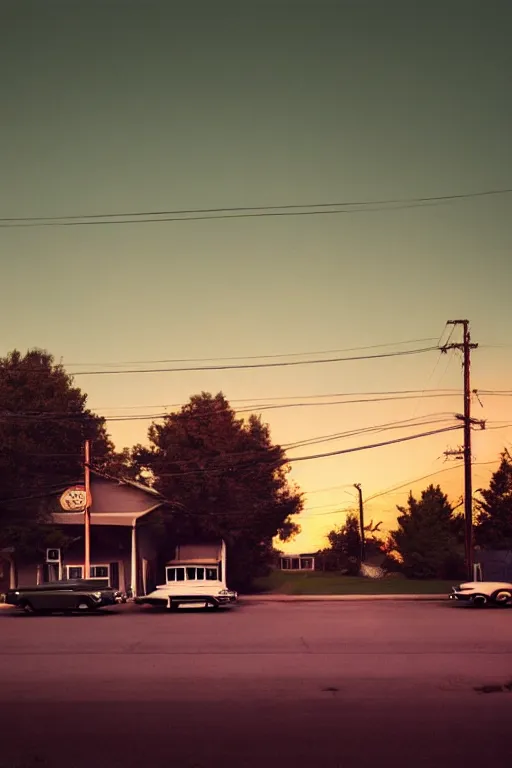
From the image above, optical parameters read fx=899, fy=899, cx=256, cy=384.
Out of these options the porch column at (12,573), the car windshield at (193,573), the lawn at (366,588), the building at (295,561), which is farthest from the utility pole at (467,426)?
the building at (295,561)

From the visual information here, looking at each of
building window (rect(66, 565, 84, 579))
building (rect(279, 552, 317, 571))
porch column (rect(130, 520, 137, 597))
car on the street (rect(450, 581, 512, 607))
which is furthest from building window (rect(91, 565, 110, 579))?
building (rect(279, 552, 317, 571))

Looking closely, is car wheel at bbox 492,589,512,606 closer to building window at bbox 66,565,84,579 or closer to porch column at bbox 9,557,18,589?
building window at bbox 66,565,84,579

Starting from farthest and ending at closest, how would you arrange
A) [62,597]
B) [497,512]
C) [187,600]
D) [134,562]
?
1. [497,512]
2. [134,562]
3. [187,600]
4. [62,597]

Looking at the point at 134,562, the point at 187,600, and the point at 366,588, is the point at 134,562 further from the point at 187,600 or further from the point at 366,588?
the point at 366,588

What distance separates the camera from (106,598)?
117 feet

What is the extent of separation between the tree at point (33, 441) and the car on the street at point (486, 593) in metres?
24.2

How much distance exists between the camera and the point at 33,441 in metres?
60.8

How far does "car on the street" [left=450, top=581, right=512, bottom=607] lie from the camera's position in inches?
1459

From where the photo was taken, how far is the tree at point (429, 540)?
291ft

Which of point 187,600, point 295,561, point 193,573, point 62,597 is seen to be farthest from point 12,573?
point 295,561

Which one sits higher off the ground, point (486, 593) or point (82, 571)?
point (486, 593)

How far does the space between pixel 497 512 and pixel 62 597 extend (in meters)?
57.9

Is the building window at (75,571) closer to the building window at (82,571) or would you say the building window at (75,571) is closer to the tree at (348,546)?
the building window at (82,571)

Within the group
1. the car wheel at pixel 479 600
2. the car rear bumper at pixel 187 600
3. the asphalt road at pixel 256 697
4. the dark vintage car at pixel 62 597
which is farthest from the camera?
the car wheel at pixel 479 600
